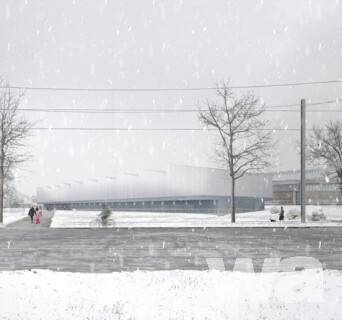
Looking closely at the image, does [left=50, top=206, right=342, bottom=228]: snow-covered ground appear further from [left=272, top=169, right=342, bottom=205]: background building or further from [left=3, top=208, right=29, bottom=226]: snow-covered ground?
[left=272, top=169, right=342, bottom=205]: background building

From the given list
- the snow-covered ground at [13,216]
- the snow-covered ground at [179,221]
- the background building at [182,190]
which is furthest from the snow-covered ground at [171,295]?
the background building at [182,190]

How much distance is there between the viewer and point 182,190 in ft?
206

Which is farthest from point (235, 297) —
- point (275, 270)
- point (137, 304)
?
point (275, 270)

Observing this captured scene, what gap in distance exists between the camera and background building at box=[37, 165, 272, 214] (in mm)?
61812

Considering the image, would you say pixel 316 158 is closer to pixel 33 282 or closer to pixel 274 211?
pixel 274 211

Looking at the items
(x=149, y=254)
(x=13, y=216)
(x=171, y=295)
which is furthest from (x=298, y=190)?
(x=171, y=295)

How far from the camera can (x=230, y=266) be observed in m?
11.4

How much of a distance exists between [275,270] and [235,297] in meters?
2.77

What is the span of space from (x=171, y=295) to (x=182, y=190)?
54817 millimetres

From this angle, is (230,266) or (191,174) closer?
(230,266)

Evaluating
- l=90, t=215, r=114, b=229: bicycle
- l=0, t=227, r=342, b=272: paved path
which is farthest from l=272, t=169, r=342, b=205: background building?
l=0, t=227, r=342, b=272: paved path

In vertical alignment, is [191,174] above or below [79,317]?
above

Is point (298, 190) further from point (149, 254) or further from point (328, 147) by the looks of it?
point (149, 254)

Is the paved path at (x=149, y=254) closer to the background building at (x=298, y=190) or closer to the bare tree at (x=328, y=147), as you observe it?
the bare tree at (x=328, y=147)
